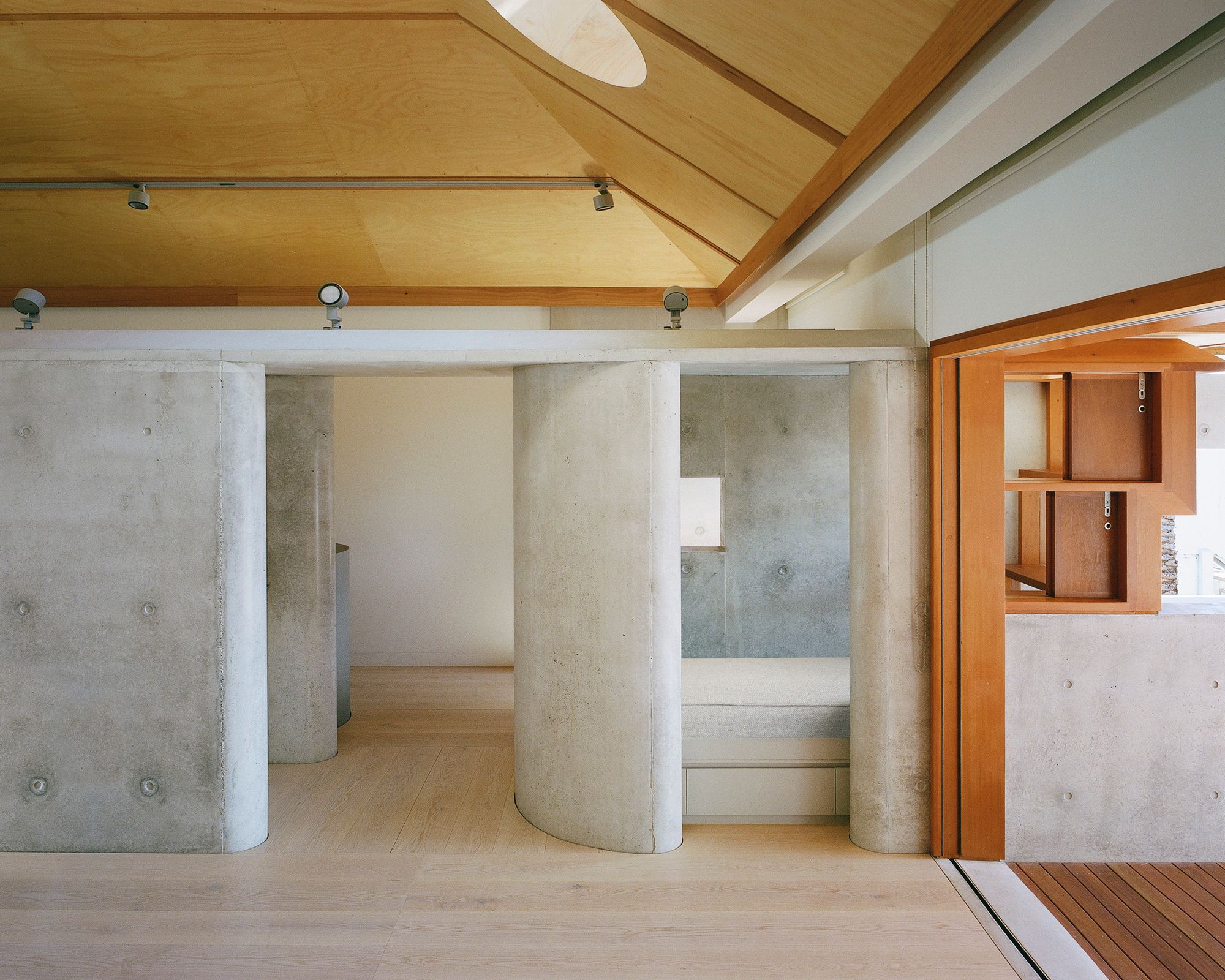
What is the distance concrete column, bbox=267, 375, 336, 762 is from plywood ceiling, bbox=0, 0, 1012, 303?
1.47 metres

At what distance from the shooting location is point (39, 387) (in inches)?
157

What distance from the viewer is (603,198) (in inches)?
208

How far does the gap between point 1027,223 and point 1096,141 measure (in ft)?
1.54

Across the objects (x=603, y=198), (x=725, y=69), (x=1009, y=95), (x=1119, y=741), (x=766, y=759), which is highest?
(x=603, y=198)

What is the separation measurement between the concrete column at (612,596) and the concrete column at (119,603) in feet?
Result: 5.27

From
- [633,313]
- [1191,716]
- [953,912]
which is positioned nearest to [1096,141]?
[1191,716]

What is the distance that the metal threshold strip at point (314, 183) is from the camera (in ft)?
17.1

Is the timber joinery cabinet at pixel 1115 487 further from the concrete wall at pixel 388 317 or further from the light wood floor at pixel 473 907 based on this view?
the concrete wall at pixel 388 317

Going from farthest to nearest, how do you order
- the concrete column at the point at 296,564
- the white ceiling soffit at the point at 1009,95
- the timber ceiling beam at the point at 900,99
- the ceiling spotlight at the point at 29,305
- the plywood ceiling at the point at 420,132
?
the concrete column at the point at 296,564 < the ceiling spotlight at the point at 29,305 < the plywood ceiling at the point at 420,132 < the timber ceiling beam at the point at 900,99 < the white ceiling soffit at the point at 1009,95

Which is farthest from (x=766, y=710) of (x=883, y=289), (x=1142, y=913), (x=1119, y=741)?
(x=883, y=289)

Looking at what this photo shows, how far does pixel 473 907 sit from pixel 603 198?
163 inches

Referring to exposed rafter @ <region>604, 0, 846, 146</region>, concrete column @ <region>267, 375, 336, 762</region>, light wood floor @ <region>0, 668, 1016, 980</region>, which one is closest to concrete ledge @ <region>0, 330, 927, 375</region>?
concrete column @ <region>267, 375, 336, 762</region>

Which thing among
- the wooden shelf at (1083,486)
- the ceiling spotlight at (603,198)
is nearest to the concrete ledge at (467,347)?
the wooden shelf at (1083,486)

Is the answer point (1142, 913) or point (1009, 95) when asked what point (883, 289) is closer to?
point (1009, 95)
